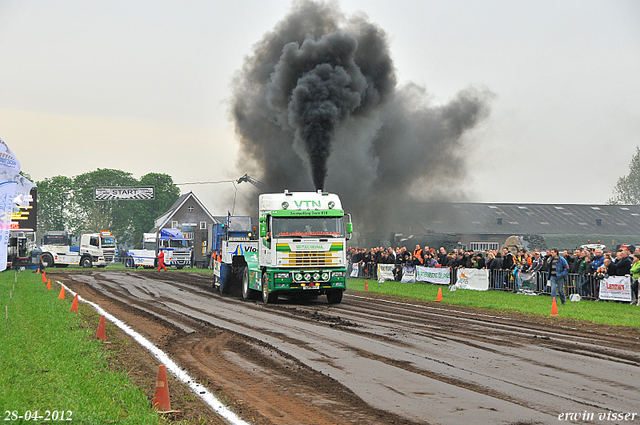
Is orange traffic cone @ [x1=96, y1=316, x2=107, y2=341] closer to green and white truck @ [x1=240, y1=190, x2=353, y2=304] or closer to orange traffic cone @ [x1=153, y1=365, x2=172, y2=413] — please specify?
orange traffic cone @ [x1=153, y1=365, x2=172, y2=413]

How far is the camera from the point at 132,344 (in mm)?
10781

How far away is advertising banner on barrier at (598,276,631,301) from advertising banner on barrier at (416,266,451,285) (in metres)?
7.47

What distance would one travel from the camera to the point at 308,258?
18.9 metres

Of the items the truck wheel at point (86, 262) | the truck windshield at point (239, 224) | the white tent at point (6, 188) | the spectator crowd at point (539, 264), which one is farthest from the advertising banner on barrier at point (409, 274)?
the truck wheel at point (86, 262)

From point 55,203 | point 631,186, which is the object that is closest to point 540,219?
point 631,186

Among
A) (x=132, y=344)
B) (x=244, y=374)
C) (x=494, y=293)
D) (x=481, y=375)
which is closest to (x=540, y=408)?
(x=481, y=375)

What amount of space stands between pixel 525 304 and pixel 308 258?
22.3 feet

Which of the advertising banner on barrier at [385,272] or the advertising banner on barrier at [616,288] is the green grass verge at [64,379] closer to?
the advertising banner on barrier at [616,288]

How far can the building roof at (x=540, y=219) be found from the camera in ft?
210

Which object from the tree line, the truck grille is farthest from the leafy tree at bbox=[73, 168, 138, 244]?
the truck grille

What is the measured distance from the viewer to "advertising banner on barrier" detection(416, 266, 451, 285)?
26.8m

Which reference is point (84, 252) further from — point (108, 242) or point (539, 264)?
point (539, 264)

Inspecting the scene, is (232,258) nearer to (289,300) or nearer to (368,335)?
(289,300)

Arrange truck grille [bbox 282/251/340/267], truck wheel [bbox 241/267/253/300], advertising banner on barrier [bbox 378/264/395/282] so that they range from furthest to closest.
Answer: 1. advertising banner on barrier [bbox 378/264/395/282]
2. truck wheel [bbox 241/267/253/300]
3. truck grille [bbox 282/251/340/267]
